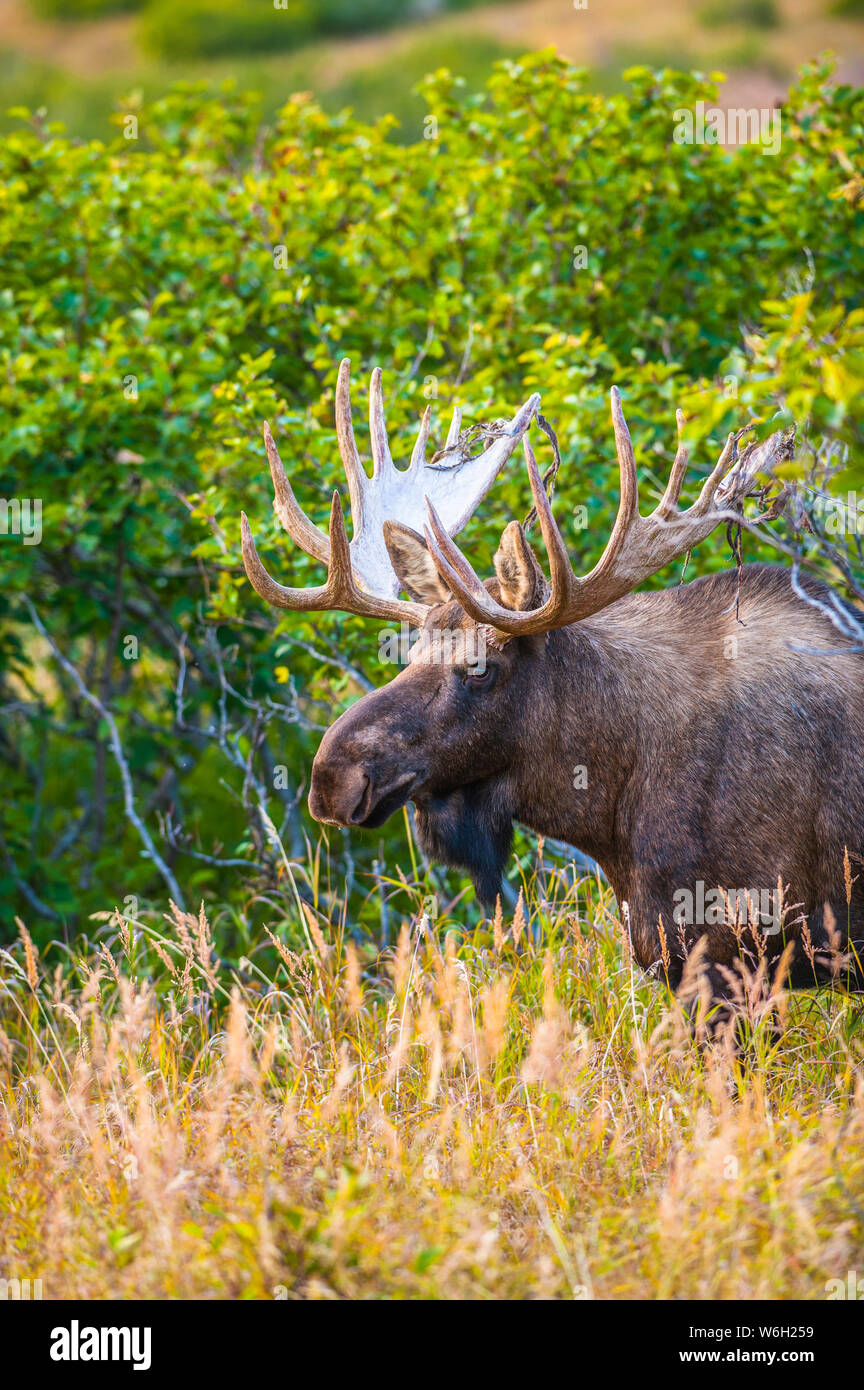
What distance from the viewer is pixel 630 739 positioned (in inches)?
162

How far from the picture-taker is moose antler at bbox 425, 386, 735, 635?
147 inches

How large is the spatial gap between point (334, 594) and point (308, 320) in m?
2.69

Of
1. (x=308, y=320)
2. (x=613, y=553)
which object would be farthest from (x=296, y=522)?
(x=308, y=320)

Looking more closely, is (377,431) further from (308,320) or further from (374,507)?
(308,320)

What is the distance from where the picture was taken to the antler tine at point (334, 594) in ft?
13.6

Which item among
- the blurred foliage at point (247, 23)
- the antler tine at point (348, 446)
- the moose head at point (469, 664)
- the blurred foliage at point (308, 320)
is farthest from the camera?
the blurred foliage at point (247, 23)

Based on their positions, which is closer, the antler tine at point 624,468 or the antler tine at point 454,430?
the antler tine at point 624,468

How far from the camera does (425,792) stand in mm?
4051

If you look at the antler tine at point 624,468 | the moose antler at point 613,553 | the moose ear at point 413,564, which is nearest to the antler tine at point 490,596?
the moose antler at point 613,553

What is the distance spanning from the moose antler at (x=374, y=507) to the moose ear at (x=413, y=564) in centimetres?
5

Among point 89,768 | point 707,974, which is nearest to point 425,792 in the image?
point 707,974

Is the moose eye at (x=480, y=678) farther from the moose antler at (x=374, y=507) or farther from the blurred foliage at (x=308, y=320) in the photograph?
the blurred foliage at (x=308, y=320)

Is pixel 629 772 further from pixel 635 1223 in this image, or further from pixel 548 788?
pixel 635 1223

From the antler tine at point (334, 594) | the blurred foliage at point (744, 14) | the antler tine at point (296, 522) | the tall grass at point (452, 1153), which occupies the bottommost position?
the tall grass at point (452, 1153)
